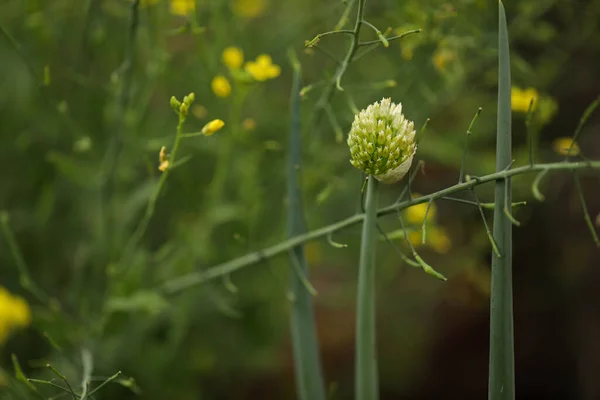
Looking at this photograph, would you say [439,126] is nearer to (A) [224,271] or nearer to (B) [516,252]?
(B) [516,252]

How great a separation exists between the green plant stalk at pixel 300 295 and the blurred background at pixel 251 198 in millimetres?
31

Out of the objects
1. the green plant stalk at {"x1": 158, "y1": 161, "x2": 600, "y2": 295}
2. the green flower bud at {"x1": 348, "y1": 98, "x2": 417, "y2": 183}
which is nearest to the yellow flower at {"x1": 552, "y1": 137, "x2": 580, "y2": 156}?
the green plant stalk at {"x1": 158, "y1": 161, "x2": 600, "y2": 295}

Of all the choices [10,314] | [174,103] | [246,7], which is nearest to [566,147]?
[174,103]

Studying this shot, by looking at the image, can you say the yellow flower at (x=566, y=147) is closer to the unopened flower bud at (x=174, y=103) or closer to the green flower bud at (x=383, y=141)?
the green flower bud at (x=383, y=141)

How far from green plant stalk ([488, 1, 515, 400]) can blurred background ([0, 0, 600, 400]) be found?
0.17 m

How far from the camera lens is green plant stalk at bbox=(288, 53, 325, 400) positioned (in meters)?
0.59

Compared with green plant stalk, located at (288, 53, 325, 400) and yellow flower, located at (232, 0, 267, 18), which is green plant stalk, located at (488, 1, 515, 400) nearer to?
green plant stalk, located at (288, 53, 325, 400)

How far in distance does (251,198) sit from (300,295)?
25 cm

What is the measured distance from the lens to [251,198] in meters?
0.82

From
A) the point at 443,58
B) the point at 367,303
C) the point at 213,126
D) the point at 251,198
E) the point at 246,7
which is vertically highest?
the point at 246,7

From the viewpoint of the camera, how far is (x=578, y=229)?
1.17 meters

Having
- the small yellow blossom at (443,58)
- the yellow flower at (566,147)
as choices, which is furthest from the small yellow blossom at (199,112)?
the yellow flower at (566,147)

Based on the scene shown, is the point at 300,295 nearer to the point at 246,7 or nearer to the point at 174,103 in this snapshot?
the point at 174,103

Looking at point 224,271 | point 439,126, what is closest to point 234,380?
point 224,271
